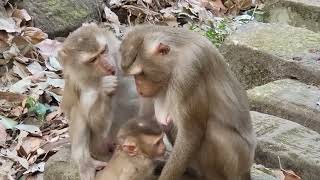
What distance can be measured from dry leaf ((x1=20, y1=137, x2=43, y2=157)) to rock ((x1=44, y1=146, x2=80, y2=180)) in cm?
136

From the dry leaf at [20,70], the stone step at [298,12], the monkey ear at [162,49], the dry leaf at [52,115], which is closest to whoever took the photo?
the monkey ear at [162,49]

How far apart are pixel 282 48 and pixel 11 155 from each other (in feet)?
8.63

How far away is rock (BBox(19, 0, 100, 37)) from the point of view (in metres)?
8.73

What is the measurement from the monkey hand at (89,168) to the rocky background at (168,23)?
0.20m

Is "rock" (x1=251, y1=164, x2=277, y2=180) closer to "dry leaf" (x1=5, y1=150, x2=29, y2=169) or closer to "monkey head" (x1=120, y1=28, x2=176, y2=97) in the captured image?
"monkey head" (x1=120, y1=28, x2=176, y2=97)

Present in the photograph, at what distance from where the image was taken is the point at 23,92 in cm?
742

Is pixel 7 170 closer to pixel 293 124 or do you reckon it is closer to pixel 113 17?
pixel 293 124

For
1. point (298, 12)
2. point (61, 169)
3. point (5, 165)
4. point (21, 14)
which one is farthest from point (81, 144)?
point (298, 12)


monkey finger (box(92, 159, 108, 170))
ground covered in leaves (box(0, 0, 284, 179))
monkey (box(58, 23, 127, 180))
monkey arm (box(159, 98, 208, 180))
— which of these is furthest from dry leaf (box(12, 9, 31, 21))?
monkey arm (box(159, 98, 208, 180))

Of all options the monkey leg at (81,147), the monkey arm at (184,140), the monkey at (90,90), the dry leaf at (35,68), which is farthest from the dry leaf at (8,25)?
the monkey arm at (184,140)

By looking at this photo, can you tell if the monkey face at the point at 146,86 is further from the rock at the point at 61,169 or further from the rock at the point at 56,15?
the rock at the point at 56,15

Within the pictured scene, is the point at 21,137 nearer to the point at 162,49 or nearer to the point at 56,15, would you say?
the point at 56,15

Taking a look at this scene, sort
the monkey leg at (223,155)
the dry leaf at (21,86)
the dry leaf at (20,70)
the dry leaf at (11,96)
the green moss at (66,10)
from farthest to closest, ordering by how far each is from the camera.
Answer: the green moss at (66,10) < the dry leaf at (20,70) < the dry leaf at (21,86) < the dry leaf at (11,96) < the monkey leg at (223,155)

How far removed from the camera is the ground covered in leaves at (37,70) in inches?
259
